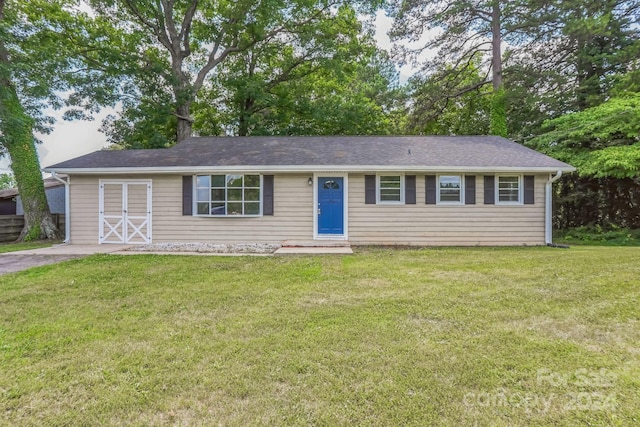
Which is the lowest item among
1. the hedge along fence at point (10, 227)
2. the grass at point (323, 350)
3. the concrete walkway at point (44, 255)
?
the grass at point (323, 350)

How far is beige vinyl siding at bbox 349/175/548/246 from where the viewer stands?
29.7 feet

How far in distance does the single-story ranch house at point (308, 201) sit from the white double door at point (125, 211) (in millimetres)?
29

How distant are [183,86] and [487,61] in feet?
49.7

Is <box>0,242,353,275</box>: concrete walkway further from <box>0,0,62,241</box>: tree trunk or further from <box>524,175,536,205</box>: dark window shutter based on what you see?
<box>524,175,536,205</box>: dark window shutter

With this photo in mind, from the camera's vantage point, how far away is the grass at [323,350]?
196 centimetres

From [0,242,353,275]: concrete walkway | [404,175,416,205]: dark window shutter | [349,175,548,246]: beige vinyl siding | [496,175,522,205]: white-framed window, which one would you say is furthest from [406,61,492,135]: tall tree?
[0,242,353,275]: concrete walkway

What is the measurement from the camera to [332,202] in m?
9.16

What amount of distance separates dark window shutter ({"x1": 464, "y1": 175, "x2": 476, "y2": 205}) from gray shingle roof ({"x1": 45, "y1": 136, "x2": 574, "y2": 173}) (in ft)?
1.43

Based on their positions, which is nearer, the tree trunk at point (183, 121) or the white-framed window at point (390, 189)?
the white-framed window at point (390, 189)

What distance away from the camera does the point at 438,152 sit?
9.92 meters

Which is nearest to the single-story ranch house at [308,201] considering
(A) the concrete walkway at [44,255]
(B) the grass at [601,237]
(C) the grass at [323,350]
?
(A) the concrete walkway at [44,255]

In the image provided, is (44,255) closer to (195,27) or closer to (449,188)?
(449,188)

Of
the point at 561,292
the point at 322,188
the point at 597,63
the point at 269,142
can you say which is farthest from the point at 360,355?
the point at 597,63

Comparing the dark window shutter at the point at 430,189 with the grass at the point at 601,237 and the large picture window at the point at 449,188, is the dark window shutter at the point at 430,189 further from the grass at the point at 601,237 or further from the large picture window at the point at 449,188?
the grass at the point at 601,237
